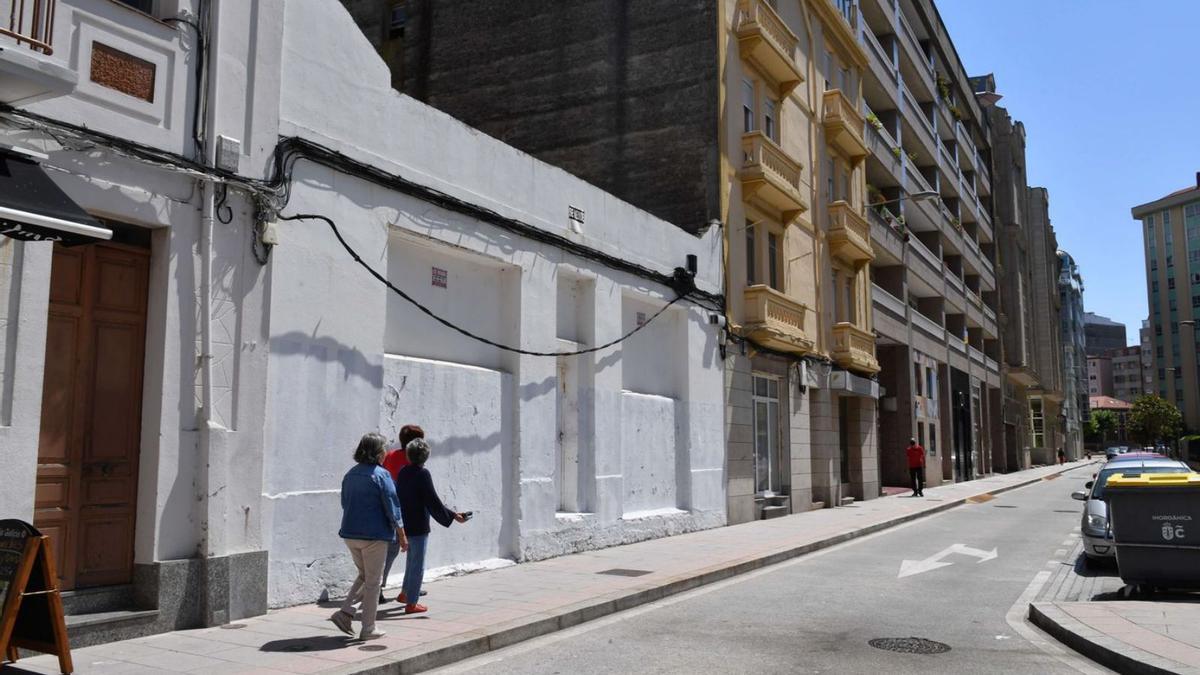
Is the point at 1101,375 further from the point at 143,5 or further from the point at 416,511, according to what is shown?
the point at 143,5

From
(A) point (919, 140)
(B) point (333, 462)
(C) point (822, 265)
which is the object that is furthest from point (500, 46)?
(A) point (919, 140)

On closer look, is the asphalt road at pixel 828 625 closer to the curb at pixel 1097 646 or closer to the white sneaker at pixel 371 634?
the curb at pixel 1097 646

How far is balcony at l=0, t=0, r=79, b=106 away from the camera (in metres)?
6.44

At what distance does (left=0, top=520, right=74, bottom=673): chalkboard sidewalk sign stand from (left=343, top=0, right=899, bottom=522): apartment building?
14258mm

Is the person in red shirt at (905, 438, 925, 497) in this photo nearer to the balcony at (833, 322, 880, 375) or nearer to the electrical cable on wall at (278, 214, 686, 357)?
the balcony at (833, 322, 880, 375)

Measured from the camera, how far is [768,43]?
20.4 meters

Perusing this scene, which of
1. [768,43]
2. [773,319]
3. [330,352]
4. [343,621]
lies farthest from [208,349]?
[768,43]

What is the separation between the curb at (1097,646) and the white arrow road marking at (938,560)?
3606mm

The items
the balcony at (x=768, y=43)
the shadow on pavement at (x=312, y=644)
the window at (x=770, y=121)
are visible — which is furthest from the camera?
the window at (x=770, y=121)

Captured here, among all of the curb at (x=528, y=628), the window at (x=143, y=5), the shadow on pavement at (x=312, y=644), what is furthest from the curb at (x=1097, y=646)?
the window at (x=143, y=5)

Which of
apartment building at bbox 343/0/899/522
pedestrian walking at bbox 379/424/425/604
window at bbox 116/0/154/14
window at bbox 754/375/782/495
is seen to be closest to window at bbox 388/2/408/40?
apartment building at bbox 343/0/899/522

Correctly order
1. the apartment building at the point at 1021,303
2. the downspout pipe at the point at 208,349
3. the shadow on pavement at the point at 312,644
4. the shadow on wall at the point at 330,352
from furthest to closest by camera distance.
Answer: the apartment building at the point at 1021,303, the shadow on wall at the point at 330,352, the downspout pipe at the point at 208,349, the shadow on pavement at the point at 312,644

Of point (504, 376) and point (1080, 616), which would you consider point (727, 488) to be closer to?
point (504, 376)

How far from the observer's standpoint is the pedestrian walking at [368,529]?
24.4ft
